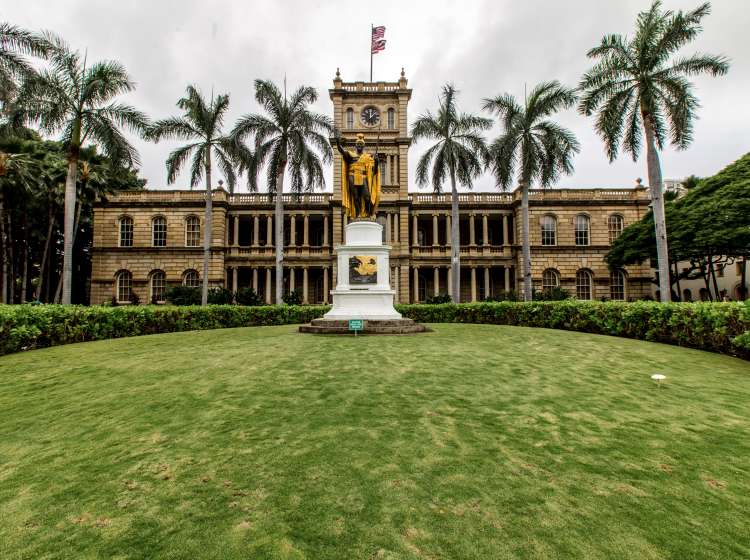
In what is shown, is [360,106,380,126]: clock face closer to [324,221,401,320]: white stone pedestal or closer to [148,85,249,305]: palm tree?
[148,85,249,305]: palm tree

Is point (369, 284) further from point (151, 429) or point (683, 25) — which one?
point (683, 25)

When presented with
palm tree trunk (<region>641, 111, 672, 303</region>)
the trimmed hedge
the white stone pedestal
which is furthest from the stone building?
the white stone pedestal

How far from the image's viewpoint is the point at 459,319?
17.6 meters

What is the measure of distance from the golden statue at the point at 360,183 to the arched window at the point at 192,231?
22.2m

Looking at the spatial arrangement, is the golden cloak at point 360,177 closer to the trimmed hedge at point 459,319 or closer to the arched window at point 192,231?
the trimmed hedge at point 459,319

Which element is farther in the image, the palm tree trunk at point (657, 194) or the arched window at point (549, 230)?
the arched window at point (549, 230)

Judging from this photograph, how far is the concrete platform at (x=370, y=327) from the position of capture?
1105 cm

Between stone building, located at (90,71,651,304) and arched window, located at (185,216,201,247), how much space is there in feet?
0.26

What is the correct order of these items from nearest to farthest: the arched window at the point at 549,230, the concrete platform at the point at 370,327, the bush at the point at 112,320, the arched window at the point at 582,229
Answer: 1. the bush at the point at 112,320
2. the concrete platform at the point at 370,327
3. the arched window at the point at 582,229
4. the arched window at the point at 549,230

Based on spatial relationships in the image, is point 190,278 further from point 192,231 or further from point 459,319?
point 459,319

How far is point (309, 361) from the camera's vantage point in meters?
7.10

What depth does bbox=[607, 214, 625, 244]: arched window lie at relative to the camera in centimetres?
3070

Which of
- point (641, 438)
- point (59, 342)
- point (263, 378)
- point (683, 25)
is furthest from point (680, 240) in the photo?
point (59, 342)

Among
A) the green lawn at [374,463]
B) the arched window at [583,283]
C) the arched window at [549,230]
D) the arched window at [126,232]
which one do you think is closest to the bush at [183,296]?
the arched window at [126,232]
